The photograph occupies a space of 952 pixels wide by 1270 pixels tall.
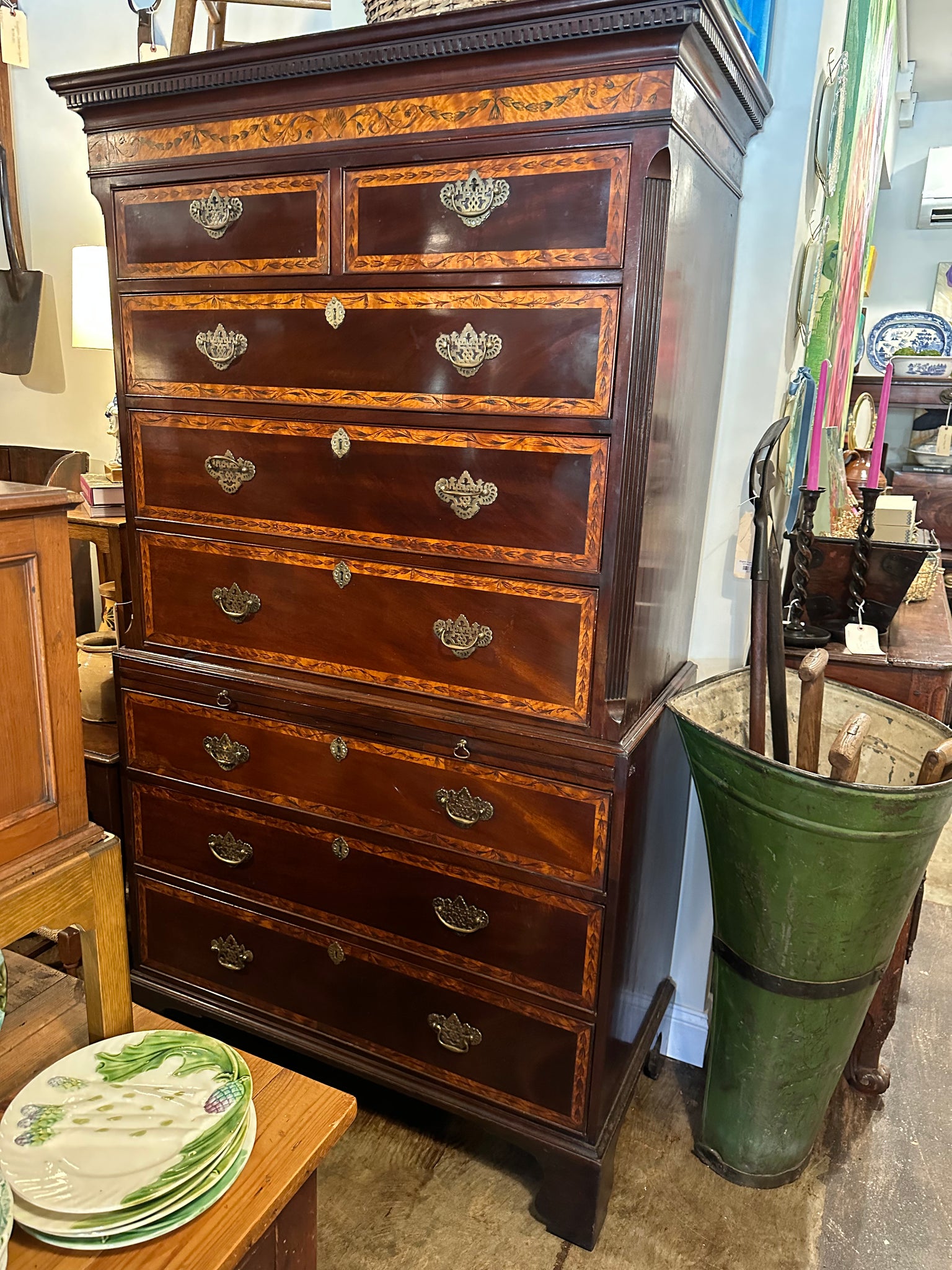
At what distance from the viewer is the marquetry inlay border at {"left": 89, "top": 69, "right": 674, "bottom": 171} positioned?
1.20 metres

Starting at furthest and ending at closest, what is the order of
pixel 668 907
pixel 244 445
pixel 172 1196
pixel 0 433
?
pixel 0 433, pixel 668 907, pixel 244 445, pixel 172 1196

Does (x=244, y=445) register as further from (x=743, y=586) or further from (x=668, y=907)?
(x=668, y=907)

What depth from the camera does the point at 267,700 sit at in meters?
1.66

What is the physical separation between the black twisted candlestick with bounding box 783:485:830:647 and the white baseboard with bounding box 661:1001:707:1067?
853mm

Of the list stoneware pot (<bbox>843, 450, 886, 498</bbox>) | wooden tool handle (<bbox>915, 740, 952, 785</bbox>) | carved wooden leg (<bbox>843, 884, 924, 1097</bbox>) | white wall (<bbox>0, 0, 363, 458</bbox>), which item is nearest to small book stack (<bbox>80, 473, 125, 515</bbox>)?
A: white wall (<bbox>0, 0, 363, 458</bbox>)

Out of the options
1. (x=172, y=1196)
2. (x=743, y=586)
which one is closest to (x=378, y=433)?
(x=743, y=586)

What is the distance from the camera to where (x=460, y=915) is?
5.11 feet

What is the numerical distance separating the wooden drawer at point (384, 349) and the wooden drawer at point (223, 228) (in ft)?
0.16

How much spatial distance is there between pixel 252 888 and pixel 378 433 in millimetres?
930

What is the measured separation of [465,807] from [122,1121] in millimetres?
748

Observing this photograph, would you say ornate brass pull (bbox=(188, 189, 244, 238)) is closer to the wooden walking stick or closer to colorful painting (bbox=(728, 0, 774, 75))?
colorful painting (bbox=(728, 0, 774, 75))

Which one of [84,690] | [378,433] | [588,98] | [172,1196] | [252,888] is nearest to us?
[172,1196]

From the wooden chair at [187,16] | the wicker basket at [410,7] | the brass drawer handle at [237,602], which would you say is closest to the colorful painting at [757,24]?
the wicker basket at [410,7]

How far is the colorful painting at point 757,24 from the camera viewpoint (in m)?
1.54
